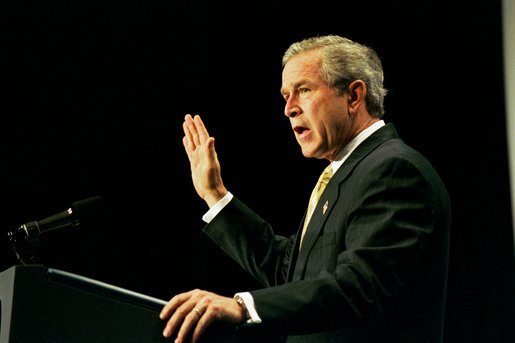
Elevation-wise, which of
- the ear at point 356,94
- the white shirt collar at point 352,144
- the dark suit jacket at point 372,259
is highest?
the ear at point 356,94

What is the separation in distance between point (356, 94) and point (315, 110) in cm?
16

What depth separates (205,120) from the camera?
3676mm

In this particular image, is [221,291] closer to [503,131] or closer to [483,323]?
[483,323]

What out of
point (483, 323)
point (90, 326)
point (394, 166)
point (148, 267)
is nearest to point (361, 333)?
point (394, 166)

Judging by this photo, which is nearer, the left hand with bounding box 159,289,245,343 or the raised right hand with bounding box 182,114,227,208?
the left hand with bounding box 159,289,245,343

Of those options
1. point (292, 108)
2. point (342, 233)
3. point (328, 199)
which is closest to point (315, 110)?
point (292, 108)

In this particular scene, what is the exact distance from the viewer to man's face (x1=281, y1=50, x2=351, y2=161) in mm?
2041

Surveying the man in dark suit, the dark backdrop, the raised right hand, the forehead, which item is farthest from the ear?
the dark backdrop

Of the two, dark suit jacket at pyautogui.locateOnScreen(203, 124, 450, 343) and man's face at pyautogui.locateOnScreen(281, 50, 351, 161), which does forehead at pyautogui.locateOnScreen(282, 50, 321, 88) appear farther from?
dark suit jacket at pyautogui.locateOnScreen(203, 124, 450, 343)

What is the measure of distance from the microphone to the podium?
24cm

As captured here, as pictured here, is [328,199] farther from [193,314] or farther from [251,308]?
[193,314]

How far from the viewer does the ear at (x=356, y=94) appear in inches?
82.4

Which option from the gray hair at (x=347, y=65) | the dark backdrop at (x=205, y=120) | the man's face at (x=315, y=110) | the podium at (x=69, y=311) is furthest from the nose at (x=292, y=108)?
the dark backdrop at (x=205, y=120)

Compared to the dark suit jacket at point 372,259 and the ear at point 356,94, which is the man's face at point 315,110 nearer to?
the ear at point 356,94
